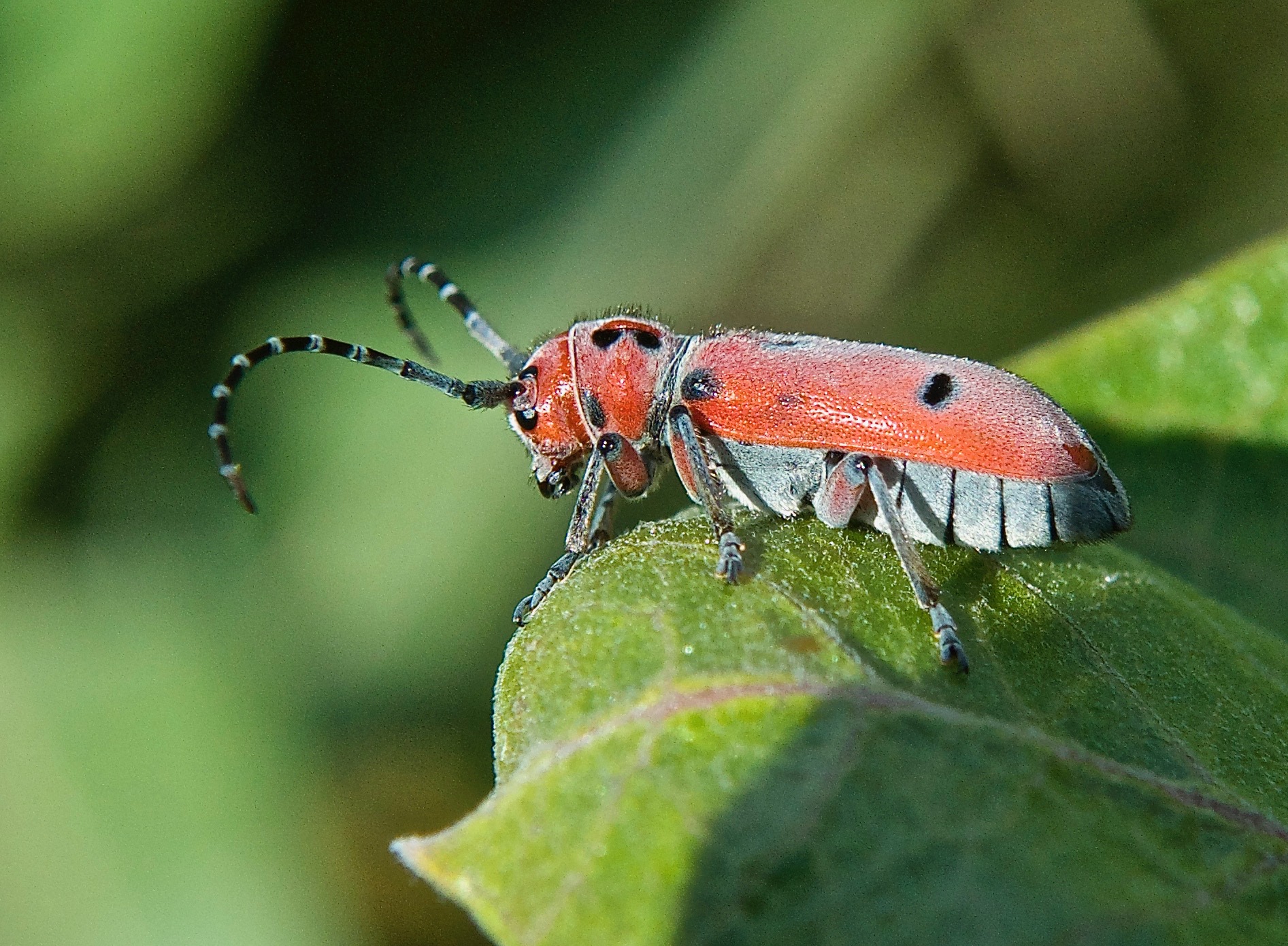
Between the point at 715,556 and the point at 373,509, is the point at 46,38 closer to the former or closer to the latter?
the point at 373,509

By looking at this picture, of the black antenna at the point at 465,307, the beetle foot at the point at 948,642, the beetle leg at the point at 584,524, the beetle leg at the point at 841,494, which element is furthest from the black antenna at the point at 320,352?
the beetle foot at the point at 948,642

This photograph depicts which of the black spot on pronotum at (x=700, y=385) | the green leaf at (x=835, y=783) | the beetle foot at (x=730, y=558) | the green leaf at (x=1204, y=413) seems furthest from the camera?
the black spot on pronotum at (x=700, y=385)

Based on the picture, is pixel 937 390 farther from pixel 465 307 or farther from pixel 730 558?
pixel 465 307

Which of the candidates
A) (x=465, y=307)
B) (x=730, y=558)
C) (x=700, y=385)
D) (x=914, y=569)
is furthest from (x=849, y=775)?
(x=465, y=307)

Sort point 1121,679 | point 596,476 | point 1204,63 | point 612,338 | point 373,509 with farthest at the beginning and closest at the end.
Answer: point 1204,63
point 373,509
point 612,338
point 596,476
point 1121,679

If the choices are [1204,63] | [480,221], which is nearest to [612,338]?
[480,221]

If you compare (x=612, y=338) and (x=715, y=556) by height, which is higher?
(x=612, y=338)

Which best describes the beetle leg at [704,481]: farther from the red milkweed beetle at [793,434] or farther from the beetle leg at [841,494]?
the beetle leg at [841,494]
